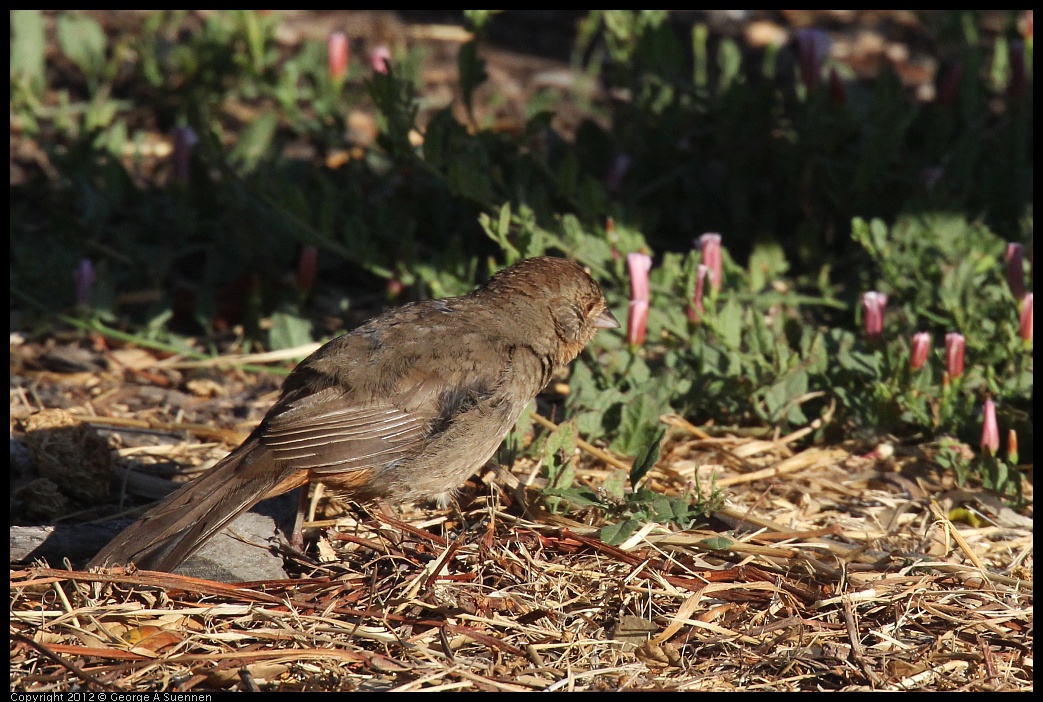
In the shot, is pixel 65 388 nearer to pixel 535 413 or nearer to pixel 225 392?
pixel 225 392

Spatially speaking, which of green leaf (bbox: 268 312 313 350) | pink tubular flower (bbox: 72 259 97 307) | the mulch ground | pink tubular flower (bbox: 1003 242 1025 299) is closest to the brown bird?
the mulch ground

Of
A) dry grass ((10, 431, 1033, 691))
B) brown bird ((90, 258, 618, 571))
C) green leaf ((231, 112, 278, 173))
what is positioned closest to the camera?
dry grass ((10, 431, 1033, 691))

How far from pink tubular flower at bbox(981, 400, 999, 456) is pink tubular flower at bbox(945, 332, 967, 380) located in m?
0.25

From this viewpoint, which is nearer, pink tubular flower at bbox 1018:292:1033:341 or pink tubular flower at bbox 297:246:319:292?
pink tubular flower at bbox 1018:292:1033:341

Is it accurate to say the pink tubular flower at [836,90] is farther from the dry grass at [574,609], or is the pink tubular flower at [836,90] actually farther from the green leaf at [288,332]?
the green leaf at [288,332]

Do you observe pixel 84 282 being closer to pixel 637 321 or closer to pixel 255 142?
pixel 255 142

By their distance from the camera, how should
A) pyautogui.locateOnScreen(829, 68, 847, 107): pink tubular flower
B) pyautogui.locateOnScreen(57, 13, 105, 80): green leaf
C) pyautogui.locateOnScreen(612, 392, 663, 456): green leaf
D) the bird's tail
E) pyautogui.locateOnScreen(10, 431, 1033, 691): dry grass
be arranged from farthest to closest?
1. pyautogui.locateOnScreen(57, 13, 105, 80): green leaf
2. pyautogui.locateOnScreen(829, 68, 847, 107): pink tubular flower
3. pyautogui.locateOnScreen(612, 392, 663, 456): green leaf
4. the bird's tail
5. pyautogui.locateOnScreen(10, 431, 1033, 691): dry grass

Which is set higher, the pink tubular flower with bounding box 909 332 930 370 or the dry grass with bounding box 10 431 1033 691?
the pink tubular flower with bounding box 909 332 930 370

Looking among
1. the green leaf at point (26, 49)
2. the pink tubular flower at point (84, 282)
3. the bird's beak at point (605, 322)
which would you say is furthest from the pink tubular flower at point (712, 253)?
the green leaf at point (26, 49)

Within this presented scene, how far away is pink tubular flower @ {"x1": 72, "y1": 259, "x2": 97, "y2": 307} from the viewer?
5535 millimetres

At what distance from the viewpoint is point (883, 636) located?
360cm

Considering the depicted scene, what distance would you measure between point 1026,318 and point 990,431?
1.98ft

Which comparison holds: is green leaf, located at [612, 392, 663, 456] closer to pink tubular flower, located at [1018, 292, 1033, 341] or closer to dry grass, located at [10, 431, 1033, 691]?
dry grass, located at [10, 431, 1033, 691]
